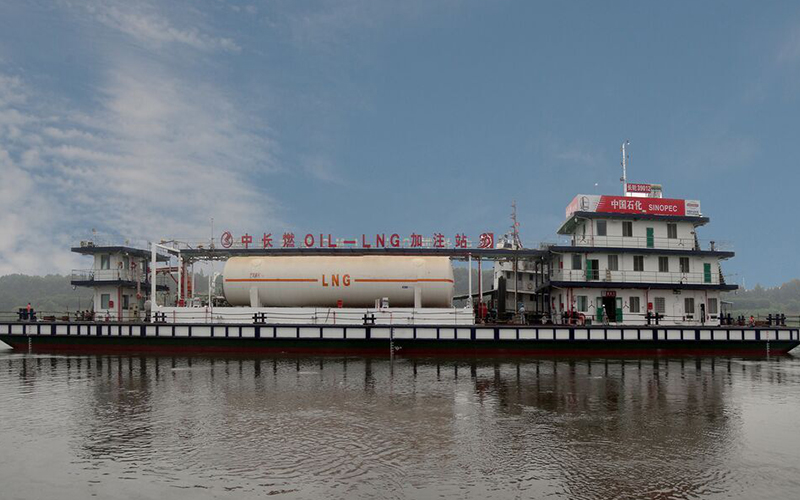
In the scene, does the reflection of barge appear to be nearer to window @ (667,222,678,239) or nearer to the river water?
window @ (667,222,678,239)

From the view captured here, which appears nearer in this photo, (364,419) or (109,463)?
(109,463)

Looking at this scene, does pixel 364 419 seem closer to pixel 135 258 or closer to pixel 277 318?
pixel 277 318

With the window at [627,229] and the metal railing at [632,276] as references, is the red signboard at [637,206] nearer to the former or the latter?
the window at [627,229]

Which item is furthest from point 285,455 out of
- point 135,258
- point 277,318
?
point 135,258

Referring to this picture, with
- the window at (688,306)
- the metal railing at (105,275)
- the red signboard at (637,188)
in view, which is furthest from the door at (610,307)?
the metal railing at (105,275)

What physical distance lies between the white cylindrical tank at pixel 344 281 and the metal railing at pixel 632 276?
9.38m

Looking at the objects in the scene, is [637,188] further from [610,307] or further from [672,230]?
[610,307]

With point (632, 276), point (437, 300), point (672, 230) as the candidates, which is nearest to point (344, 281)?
point (437, 300)

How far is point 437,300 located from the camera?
39594 millimetres

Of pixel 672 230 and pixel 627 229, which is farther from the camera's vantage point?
pixel 672 230

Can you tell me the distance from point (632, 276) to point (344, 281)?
21.4 meters

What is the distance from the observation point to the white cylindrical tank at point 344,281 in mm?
39188

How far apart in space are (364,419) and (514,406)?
5763 mm

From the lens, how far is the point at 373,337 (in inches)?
1455
